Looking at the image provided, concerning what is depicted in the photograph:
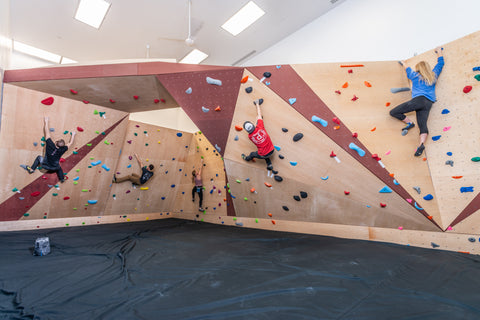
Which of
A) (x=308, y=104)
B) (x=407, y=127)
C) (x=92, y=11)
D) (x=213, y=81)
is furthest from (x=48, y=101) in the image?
(x=407, y=127)

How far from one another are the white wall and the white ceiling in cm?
37

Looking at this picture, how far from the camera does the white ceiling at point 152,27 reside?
4484mm

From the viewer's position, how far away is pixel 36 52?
5.86 metres

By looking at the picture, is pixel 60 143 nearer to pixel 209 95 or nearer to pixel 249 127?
pixel 209 95

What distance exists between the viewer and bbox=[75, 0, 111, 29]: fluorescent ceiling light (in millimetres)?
4425

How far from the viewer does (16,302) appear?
144cm

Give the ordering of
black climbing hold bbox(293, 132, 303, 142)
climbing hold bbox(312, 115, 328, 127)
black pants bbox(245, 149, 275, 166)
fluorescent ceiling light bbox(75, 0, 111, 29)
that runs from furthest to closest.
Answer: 1. fluorescent ceiling light bbox(75, 0, 111, 29)
2. black pants bbox(245, 149, 275, 166)
3. black climbing hold bbox(293, 132, 303, 142)
4. climbing hold bbox(312, 115, 328, 127)

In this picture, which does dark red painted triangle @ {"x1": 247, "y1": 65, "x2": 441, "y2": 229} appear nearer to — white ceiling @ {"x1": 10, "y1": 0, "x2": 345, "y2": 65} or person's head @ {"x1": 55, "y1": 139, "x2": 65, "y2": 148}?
white ceiling @ {"x1": 10, "y1": 0, "x2": 345, "y2": 65}

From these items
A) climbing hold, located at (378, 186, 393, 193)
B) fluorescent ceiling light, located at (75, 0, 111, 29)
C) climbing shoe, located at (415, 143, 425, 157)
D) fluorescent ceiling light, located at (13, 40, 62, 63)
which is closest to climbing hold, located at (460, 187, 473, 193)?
climbing shoe, located at (415, 143, 425, 157)

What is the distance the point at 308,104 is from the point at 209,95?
5.08 ft

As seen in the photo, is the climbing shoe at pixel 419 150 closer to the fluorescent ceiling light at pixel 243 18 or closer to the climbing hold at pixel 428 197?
the climbing hold at pixel 428 197

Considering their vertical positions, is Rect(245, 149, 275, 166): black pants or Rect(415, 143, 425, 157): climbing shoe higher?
Rect(415, 143, 425, 157): climbing shoe

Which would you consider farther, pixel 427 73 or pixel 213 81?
pixel 213 81

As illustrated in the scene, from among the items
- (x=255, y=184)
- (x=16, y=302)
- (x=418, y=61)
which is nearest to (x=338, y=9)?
(x=418, y=61)
